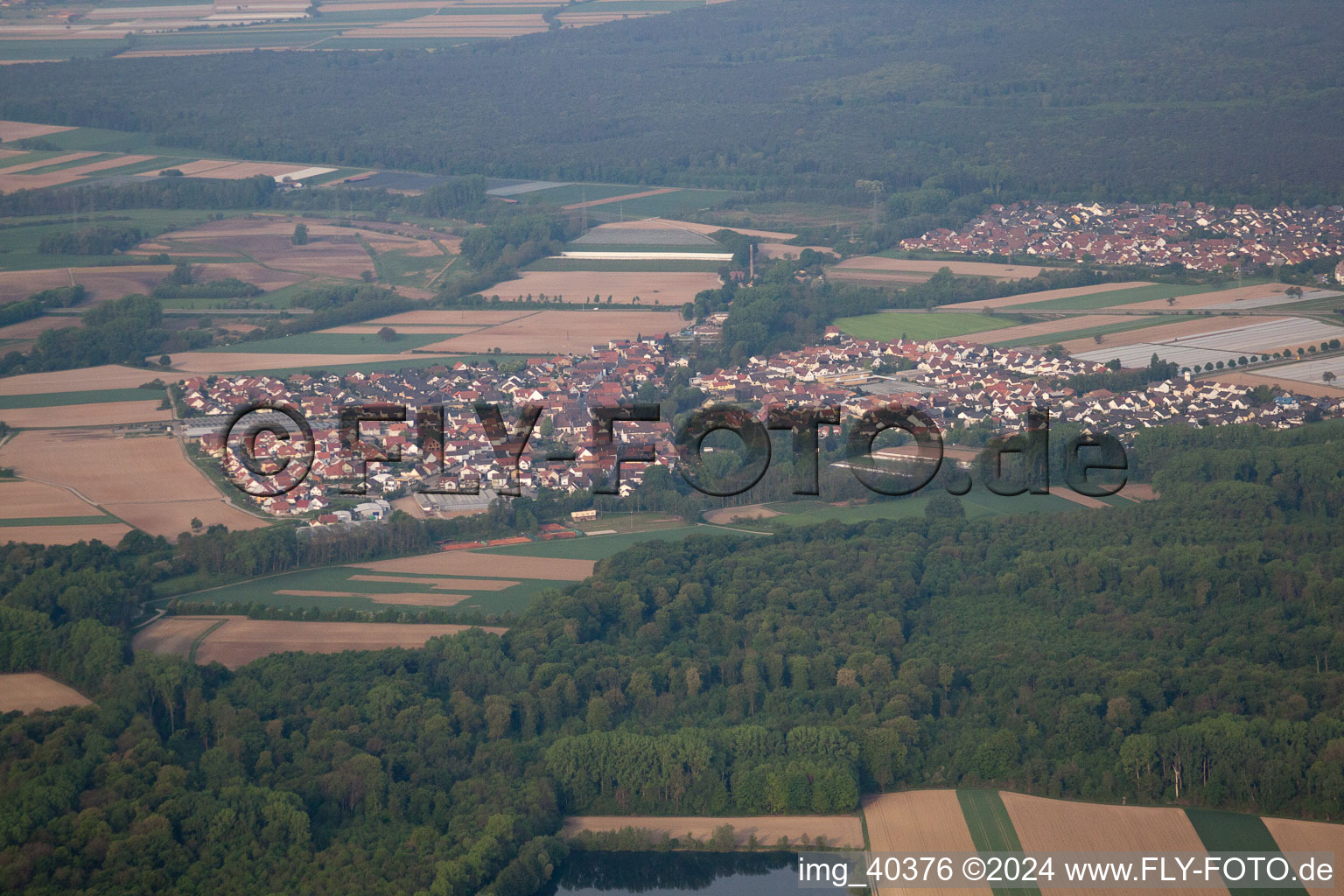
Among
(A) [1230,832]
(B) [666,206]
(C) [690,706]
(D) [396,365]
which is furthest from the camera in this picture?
(B) [666,206]

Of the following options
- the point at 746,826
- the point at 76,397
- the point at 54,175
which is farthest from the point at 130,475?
the point at 54,175

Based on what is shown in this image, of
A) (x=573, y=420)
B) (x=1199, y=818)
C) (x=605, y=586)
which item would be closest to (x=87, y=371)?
(x=573, y=420)

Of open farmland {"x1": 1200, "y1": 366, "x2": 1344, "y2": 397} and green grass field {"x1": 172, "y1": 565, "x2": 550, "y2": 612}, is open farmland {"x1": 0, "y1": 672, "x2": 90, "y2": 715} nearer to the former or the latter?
green grass field {"x1": 172, "y1": 565, "x2": 550, "y2": 612}

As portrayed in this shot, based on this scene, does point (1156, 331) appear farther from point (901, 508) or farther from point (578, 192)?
point (578, 192)

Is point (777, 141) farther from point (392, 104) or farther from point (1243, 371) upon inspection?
point (1243, 371)

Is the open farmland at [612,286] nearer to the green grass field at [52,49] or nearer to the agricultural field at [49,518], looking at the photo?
the agricultural field at [49,518]

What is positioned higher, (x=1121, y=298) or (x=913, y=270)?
(x=913, y=270)

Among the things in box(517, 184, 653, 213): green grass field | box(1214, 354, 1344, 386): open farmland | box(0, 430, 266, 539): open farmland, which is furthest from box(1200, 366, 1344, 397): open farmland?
box(517, 184, 653, 213): green grass field
